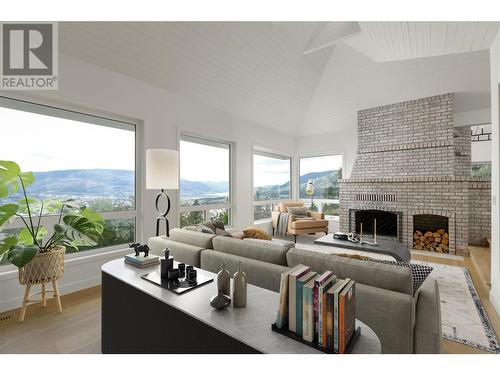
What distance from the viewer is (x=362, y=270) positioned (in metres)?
1.50

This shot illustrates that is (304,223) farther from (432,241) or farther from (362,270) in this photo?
(362,270)

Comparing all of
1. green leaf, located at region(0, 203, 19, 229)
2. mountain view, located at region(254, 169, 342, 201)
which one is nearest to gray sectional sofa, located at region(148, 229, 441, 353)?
green leaf, located at region(0, 203, 19, 229)

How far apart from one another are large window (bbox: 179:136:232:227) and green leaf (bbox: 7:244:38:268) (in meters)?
2.30

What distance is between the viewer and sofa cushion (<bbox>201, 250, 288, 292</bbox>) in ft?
5.59

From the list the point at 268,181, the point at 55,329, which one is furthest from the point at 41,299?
the point at 268,181

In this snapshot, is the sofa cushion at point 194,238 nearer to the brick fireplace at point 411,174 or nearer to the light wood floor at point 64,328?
the light wood floor at point 64,328

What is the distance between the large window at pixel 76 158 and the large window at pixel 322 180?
199 inches

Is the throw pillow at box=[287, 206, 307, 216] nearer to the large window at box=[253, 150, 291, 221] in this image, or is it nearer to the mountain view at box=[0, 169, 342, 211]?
the large window at box=[253, 150, 291, 221]

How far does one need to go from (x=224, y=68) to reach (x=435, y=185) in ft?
14.8

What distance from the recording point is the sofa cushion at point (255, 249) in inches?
73.5

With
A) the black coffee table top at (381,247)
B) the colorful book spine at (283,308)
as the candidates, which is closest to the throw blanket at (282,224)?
the black coffee table top at (381,247)

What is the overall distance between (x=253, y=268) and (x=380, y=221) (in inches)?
185
